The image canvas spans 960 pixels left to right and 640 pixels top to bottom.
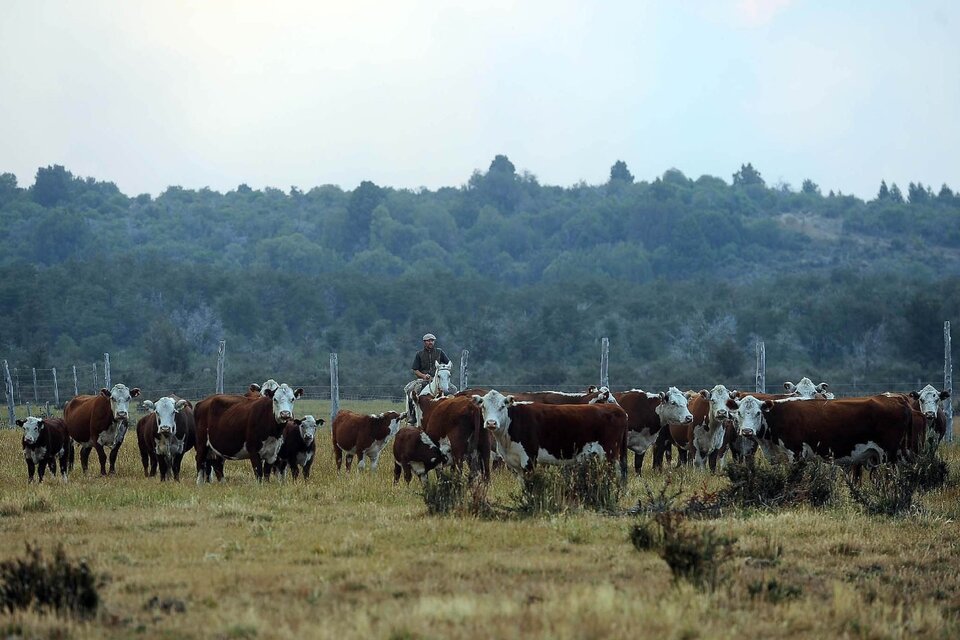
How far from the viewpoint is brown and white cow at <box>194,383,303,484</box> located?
17.2 metres

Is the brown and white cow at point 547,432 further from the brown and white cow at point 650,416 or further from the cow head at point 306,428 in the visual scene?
the cow head at point 306,428

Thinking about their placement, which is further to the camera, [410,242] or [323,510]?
[410,242]

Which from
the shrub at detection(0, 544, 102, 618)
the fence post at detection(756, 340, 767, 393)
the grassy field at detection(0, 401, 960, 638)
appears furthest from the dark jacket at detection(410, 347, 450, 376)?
the shrub at detection(0, 544, 102, 618)

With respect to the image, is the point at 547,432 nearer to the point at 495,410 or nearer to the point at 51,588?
the point at 495,410

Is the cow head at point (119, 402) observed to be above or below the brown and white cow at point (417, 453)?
above

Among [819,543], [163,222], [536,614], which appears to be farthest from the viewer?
[163,222]

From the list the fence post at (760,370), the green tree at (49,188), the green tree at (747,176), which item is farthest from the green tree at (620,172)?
the fence post at (760,370)

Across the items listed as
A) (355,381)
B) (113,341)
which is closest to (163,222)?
(113,341)

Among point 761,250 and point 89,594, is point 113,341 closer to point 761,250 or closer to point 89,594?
point 761,250

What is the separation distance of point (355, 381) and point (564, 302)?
21.8 meters

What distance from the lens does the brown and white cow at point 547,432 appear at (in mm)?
14953

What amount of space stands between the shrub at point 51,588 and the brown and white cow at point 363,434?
11316 mm

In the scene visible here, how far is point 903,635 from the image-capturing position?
A: 764 centimetres

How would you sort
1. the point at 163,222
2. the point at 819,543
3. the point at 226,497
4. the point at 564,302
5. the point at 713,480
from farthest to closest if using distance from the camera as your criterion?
1. the point at 163,222
2. the point at 564,302
3. the point at 713,480
4. the point at 226,497
5. the point at 819,543
